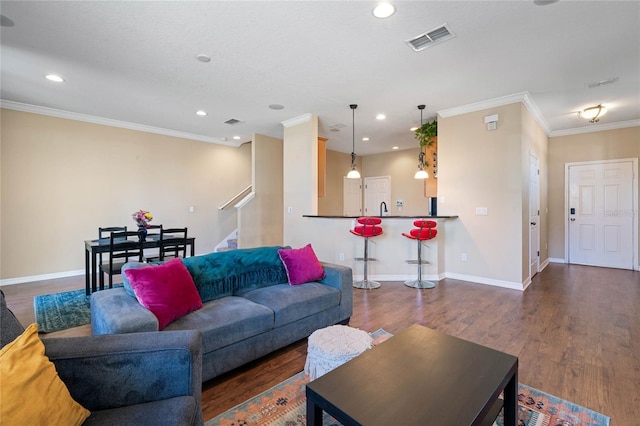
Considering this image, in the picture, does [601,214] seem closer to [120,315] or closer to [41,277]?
[120,315]

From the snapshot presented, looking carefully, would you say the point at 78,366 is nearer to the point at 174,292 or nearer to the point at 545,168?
the point at 174,292

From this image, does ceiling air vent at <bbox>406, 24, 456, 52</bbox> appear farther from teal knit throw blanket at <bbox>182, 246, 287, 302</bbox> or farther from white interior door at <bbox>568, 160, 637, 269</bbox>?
white interior door at <bbox>568, 160, 637, 269</bbox>

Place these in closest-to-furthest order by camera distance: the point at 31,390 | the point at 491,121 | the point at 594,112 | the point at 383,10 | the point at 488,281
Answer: the point at 31,390 → the point at 383,10 → the point at 491,121 → the point at 488,281 → the point at 594,112

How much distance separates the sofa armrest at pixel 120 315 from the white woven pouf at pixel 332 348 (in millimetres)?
975

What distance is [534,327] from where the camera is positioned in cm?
287

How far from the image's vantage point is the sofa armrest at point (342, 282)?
2.80 meters

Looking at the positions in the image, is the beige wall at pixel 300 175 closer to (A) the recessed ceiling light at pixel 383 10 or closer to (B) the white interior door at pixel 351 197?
(A) the recessed ceiling light at pixel 383 10

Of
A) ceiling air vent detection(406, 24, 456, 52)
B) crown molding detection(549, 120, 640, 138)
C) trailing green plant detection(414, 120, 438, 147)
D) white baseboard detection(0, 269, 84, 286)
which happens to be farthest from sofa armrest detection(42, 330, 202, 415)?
crown molding detection(549, 120, 640, 138)

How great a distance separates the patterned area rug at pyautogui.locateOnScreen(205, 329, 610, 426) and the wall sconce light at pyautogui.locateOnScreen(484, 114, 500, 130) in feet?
12.0

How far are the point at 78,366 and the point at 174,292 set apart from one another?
0.85m

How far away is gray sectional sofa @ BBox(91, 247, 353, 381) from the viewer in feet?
6.03

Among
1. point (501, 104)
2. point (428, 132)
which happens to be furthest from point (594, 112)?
point (428, 132)

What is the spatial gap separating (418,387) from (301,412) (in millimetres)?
816

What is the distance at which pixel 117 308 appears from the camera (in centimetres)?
177
